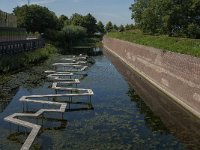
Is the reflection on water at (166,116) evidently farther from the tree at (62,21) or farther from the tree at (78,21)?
the tree at (78,21)

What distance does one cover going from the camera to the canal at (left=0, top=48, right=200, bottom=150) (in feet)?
44.5

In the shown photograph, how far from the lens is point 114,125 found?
16031mm

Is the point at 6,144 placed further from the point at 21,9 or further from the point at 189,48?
the point at 21,9

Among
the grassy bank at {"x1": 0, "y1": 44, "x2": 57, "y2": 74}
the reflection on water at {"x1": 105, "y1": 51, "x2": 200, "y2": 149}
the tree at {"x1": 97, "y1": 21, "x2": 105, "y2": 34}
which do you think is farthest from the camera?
the tree at {"x1": 97, "y1": 21, "x2": 105, "y2": 34}

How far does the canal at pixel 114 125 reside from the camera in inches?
534

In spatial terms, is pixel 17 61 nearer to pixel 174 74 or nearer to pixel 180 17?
pixel 180 17

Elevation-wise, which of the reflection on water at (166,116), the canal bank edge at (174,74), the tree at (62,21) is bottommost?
the reflection on water at (166,116)

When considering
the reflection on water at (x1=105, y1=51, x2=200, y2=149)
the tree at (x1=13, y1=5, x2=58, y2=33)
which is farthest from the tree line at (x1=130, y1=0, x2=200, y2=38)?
the tree at (x1=13, y1=5, x2=58, y2=33)

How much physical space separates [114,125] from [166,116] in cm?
308

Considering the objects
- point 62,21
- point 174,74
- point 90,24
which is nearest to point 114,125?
point 174,74

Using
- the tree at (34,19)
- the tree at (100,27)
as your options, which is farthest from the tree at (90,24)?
the tree at (34,19)

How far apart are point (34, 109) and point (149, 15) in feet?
105

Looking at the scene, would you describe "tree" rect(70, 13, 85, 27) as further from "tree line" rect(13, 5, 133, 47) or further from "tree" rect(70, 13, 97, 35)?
"tree line" rect(13, 5, 133, 47)

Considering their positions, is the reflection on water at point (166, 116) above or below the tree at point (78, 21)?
below
